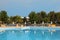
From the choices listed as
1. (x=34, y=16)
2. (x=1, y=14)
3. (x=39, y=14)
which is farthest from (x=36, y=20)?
(x=1, y=14)

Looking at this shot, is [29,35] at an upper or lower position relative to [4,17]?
lower

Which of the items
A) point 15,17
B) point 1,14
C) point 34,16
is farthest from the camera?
point 15,17

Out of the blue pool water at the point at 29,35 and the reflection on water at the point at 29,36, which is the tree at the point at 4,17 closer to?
the blue pool water at the point at 29,35

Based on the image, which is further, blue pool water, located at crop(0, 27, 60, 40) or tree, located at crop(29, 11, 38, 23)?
tree, located at crop(29, 11, 38, 23)

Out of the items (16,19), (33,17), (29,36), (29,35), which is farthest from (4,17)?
(29,36)

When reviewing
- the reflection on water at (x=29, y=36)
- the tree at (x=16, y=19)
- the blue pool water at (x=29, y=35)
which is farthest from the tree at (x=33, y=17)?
the reflection on water at (x=29, y=36)

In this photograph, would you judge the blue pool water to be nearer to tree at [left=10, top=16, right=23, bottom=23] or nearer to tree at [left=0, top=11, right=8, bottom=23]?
tree at [left=0, top=11, right=8, bottom=23]

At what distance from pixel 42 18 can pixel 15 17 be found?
7292mm

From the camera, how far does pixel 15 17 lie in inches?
1799

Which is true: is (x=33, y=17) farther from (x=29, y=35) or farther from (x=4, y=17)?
(x=29, y=35)

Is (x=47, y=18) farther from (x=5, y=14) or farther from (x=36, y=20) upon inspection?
(x=5, y=14)

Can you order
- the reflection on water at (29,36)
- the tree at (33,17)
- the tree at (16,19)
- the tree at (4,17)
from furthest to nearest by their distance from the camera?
the tree at (16,19) → the tree at (33,17) → the tree at (4,17) → the reflection on water at (29,36)

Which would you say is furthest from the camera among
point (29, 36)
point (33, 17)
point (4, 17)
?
point (33, 17)

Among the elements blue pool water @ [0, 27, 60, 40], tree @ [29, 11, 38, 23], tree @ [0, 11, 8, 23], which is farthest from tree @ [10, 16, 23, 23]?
blue pool water @ [0, 27, 60, 40]
